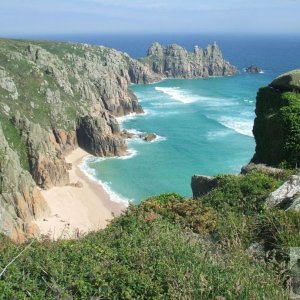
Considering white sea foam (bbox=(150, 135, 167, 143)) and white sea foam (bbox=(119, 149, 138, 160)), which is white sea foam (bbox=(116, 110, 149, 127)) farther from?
white sea foam (bbox=(119, 149, 138, 160))

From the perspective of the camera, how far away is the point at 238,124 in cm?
9150

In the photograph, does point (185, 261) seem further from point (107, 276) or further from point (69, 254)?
point (69, 254)

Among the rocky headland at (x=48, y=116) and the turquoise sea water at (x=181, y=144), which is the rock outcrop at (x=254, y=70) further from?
the rocky headland at (x=48, y=116)

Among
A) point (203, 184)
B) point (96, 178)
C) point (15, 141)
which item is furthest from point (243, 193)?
point (15, 141)

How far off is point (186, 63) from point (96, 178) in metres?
122

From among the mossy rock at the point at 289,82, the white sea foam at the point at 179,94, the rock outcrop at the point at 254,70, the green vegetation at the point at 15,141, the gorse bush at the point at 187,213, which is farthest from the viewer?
the rock outcrop at the point at 254,70

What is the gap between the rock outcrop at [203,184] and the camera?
56.9 feet

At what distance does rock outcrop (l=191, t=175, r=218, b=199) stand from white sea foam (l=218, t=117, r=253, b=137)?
65.1 metres

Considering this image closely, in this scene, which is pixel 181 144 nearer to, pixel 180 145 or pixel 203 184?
pixel 180 145

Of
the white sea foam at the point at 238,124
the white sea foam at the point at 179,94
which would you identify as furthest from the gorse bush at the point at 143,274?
the white sea foam at the point at 179,94

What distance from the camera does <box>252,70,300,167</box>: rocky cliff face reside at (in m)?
19.4

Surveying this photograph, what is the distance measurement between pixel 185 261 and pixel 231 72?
182 meters

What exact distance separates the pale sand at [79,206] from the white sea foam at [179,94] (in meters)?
66.9

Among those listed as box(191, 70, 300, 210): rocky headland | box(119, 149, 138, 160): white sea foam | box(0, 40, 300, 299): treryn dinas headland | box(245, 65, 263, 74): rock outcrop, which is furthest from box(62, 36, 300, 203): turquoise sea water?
box(245, 65, 263, 74): rock outcrop
